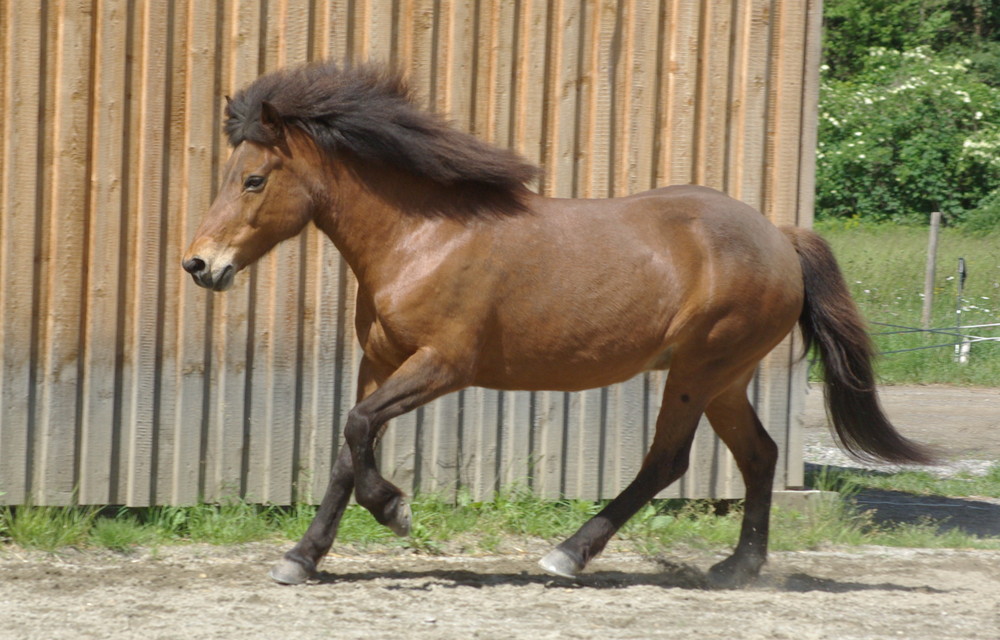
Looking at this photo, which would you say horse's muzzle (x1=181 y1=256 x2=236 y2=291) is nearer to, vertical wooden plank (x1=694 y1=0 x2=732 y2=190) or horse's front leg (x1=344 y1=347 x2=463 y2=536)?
horse's front leg (x1=344 y1=347 x2=463 y2=536)

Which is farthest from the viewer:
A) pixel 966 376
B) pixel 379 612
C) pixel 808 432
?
pixel 966 376

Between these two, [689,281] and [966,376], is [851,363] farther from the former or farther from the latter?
[966,376]

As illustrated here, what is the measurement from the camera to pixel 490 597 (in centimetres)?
498

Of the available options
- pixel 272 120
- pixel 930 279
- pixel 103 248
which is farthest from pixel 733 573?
pixel 930 279

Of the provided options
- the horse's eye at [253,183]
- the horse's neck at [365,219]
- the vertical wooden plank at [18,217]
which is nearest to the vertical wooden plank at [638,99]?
the horse's neck at [365,219]

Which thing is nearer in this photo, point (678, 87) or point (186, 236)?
point (186, 236)

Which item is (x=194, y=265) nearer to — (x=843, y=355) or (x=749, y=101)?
(x=843, y=355)

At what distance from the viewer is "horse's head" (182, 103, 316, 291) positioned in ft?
16.0

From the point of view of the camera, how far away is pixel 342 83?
5172 millimetres

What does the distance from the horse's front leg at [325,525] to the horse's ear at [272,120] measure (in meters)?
1.05

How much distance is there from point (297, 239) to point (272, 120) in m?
1.16

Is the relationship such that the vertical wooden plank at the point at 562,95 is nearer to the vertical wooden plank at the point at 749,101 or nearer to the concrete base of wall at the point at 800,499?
the vertical wooden plank at the point at 749,101

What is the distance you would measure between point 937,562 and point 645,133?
2644 mm

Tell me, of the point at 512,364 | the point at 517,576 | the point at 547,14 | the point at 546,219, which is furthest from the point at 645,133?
the point at 517,576
